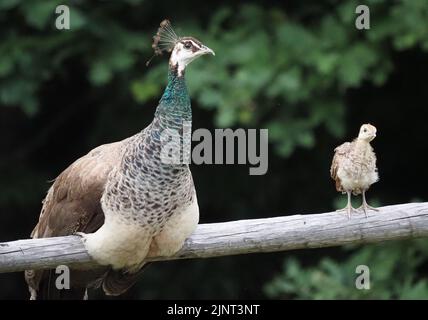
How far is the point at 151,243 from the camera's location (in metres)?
3.27

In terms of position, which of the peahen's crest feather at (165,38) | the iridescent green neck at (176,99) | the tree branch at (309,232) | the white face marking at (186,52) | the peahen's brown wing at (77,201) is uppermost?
the peahen's crest feather at (165,38)

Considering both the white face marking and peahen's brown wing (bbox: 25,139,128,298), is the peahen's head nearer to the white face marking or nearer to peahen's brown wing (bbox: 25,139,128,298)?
the white face marking

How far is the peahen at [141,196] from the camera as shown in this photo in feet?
10.4

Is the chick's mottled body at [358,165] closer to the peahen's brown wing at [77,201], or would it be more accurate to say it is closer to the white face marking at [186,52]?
the white face marking at [186,52]

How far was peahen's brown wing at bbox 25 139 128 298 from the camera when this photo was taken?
330 cm

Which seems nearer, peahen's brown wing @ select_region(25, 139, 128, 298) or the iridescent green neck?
the iridescent green neck

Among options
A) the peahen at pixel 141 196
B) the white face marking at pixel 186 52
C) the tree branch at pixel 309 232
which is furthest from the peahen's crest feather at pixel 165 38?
the tree branch at pixel 309 232

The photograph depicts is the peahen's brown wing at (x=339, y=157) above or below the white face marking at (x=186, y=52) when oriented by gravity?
below

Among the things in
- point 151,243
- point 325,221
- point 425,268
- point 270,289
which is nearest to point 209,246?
point 151,243

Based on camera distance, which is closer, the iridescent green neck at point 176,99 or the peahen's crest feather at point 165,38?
the iridescent green neck at point 176,99

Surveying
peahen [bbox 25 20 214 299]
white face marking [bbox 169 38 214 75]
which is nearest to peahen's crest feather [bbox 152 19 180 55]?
peahen [bbox 25 20 214 299]

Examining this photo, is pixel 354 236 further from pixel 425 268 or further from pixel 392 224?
pixel 425 268

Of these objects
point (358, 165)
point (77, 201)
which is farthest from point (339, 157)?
point (77, 201)

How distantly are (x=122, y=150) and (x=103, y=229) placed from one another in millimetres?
314
